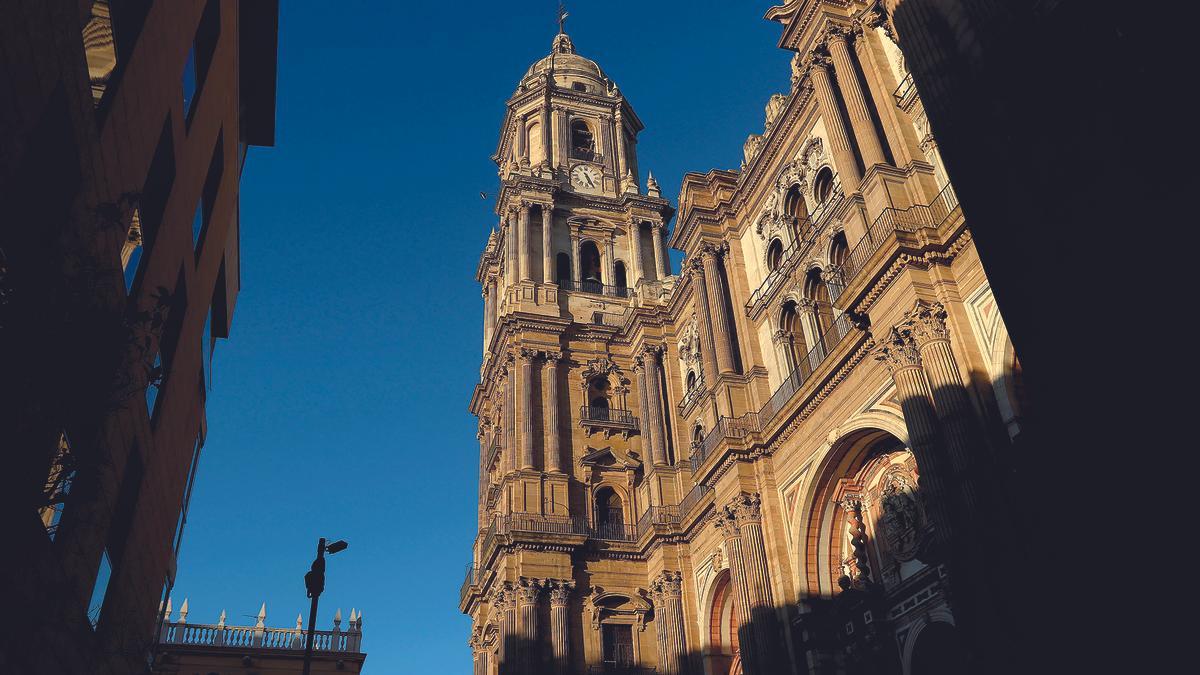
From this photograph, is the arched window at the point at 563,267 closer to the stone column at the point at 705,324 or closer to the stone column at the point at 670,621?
the stone column at the point at 705,324

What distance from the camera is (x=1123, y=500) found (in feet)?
24.3

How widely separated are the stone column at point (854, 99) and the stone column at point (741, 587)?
11.2 meters

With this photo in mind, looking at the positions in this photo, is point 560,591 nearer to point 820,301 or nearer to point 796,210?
point 820,301

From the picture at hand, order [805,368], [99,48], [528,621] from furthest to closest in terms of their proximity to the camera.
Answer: [528,621], [805,368], [99,48]

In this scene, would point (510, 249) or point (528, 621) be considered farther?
point (510, 249)

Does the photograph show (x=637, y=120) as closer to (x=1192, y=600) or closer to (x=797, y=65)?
(x=797, y=65)

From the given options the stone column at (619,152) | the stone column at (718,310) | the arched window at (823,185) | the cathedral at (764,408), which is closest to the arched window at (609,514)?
the cathedral at (764,408)

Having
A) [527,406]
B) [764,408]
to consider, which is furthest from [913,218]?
[527,406]

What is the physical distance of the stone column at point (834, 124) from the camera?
81.5 ft

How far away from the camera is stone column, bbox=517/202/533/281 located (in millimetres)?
42938

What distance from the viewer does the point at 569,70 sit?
5534cm

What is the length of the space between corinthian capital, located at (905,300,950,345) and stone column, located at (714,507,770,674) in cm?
947

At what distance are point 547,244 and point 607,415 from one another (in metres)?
9.43

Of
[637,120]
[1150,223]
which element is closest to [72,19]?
[1150,223]
